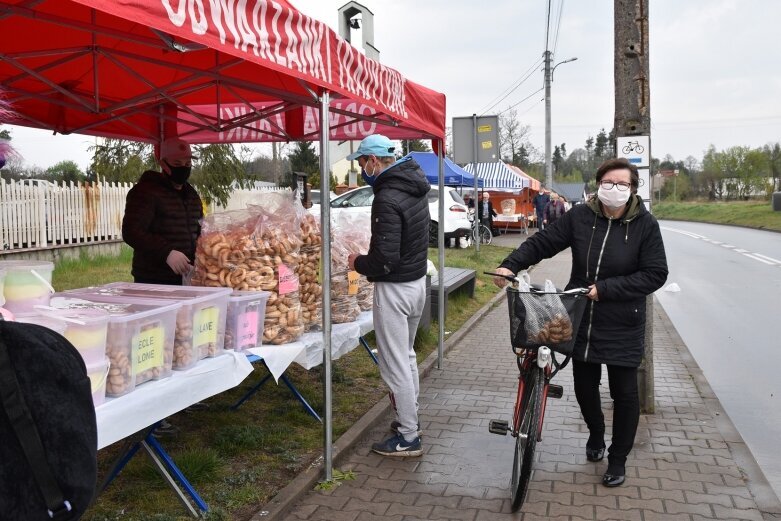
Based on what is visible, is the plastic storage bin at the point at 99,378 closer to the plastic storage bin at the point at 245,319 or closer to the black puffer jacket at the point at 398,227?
the plastic storage bin at the point at 245,319

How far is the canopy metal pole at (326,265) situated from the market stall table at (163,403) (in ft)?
1.82

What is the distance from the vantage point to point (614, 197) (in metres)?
3.93

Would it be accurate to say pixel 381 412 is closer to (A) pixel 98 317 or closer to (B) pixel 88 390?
(A) pixel 98 317

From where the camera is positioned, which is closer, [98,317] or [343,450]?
[98,317]

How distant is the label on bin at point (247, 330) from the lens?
153 inches

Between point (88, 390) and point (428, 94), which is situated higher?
point (428, 94)

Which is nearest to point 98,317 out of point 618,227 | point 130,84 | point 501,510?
point 501,510

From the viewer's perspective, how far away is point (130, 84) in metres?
5.70

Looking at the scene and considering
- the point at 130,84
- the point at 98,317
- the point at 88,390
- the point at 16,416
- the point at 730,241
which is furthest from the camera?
the point at 730,241

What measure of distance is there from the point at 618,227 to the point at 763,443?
A: 243 centimetres

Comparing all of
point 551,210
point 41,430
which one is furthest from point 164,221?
point 551,210

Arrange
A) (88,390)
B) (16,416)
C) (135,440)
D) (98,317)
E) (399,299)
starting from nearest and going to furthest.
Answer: (16,416), (88,390), (98,317), (135,440), (399,299)

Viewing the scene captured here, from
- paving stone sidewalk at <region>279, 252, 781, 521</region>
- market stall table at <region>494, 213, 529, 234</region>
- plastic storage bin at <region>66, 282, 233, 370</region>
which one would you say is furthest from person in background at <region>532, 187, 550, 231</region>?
plastic storage bin at <region>66, 282, 233, 370</region>

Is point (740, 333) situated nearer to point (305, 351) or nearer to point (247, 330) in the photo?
point (305, 351)
